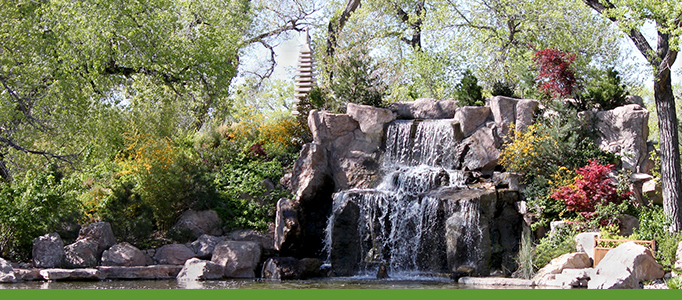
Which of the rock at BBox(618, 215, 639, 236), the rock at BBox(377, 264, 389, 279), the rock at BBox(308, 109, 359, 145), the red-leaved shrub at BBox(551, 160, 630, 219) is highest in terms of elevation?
the rock at BBox(308, 109, 359, 145)

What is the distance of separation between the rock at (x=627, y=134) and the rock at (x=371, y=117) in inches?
198

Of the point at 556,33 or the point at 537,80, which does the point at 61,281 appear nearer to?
the point at 537,80

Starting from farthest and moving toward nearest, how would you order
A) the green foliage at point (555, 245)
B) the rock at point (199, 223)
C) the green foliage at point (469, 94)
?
the green foliage at point (469, 94)
the rock at point (199, 223)
the green foliage at point (555, 245)

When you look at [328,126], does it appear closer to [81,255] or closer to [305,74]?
[81,255]

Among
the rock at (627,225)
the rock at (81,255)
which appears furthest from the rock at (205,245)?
the rock at (627,225)

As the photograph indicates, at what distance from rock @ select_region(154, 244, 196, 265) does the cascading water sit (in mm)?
3025

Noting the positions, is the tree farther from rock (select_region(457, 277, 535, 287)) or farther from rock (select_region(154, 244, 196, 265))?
rock (select_region(154, 244, 196, 265))

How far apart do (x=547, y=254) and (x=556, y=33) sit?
11.1 meters

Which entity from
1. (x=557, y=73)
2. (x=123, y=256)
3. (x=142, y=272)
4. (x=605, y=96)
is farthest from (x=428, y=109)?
(x=123, y=256)

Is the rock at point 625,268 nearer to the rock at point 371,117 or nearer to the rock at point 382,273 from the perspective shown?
the rock at point 382,273

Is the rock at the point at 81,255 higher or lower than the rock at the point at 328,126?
lower

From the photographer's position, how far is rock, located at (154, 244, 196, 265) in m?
12.7

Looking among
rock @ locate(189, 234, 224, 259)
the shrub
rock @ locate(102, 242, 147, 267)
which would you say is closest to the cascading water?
rock @ locate(189, 234, 224, 259)

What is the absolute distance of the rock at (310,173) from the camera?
14594mm
